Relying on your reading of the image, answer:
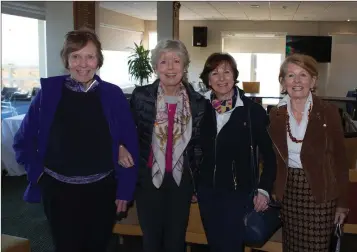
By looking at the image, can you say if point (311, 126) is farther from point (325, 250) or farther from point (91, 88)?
point (91, 88)

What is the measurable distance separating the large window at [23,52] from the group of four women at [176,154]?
5133 millimetres

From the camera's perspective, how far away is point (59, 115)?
1.70m

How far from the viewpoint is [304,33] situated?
12.1 metres

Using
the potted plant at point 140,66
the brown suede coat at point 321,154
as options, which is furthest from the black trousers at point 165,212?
the potted plant at point 140,66

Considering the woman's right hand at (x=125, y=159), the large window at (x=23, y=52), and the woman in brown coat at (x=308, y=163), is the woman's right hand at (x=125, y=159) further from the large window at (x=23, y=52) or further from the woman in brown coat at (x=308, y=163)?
the large window at (x=23, y=52)

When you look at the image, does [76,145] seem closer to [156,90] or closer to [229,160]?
[156,90]

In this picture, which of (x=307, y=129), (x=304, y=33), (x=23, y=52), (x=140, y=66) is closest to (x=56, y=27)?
(x=23, y=52)

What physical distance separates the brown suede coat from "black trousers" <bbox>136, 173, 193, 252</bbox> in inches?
17.6

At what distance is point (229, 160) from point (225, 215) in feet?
0.86

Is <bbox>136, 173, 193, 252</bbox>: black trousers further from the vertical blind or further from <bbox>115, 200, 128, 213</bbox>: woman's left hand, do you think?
the vertical blind

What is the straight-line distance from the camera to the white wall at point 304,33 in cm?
1142

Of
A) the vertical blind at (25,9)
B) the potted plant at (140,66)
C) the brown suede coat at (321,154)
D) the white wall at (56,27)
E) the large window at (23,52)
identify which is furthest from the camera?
the potted plant at (140,66)

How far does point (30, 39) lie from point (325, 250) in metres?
7.27

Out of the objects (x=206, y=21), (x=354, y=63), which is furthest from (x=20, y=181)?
(x=354, y=63)
